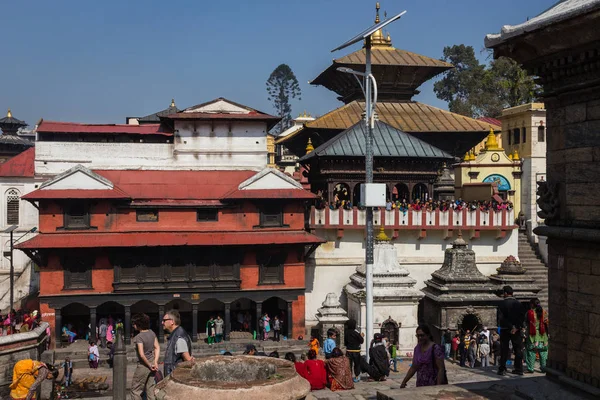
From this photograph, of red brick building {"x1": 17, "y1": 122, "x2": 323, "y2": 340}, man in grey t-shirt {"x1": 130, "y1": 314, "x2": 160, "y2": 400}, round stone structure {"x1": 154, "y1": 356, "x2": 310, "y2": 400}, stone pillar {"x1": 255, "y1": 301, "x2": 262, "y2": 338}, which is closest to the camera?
round stone structure {"x1": 154, "y1": 356, "x2": 310, "y2": 400}

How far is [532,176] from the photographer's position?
3762cm

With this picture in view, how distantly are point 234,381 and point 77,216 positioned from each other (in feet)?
68.8

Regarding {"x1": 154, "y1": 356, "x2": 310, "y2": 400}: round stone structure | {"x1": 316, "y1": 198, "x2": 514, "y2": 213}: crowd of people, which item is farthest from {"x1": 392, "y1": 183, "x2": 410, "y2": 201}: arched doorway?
{"x1": 154, "y1": 356, "x2": 310, "y2": 400}: round stone structure

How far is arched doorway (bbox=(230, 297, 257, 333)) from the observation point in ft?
95.0

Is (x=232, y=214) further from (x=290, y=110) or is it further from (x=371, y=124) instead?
(x=290, y=110)

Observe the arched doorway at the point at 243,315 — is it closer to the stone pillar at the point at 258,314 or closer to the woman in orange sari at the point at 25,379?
the stone pillar at the point at 258,314

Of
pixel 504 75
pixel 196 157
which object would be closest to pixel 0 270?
pixel 196 157

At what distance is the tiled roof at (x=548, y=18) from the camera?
7.12m

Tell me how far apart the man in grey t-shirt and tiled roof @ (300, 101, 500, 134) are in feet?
87.7

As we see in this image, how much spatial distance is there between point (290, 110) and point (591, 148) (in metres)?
124

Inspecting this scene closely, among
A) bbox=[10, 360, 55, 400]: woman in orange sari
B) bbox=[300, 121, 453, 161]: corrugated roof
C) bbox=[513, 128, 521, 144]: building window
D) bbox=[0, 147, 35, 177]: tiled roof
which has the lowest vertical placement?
bbox=[10, 360, 55, 400]: woman in orange sari

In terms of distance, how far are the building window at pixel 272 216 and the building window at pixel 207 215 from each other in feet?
6.60

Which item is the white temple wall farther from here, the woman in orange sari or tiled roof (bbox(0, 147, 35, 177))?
the woman in orange sari

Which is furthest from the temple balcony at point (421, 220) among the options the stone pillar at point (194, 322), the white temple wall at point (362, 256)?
the stone pillar at point (194, 322)
